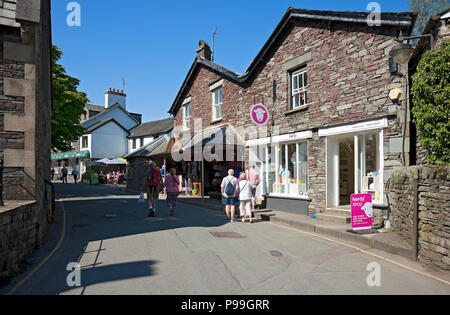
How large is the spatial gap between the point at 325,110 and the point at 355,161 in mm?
1990

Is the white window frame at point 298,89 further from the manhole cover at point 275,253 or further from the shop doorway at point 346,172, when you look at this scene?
the manhole cover at point 275,253

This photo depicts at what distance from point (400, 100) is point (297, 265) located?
18.1 ft

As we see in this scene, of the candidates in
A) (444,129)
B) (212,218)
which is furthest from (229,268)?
(212,218)

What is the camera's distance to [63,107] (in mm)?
22094

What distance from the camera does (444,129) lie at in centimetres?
577

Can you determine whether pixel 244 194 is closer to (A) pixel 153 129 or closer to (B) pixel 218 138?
(B) pixel 218 138

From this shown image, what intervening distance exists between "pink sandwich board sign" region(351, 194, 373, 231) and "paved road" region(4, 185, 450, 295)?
95cm

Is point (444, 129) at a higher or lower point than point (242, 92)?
lower

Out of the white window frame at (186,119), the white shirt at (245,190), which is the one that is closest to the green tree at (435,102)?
the white shirt at (245,190)

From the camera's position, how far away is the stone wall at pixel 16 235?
485 cm

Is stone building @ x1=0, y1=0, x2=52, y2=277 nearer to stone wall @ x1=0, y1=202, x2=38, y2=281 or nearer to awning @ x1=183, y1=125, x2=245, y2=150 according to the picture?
stone wall @ x1=0, y1=202, x2=38, y2=281

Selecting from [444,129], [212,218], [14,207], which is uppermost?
[444,129]
